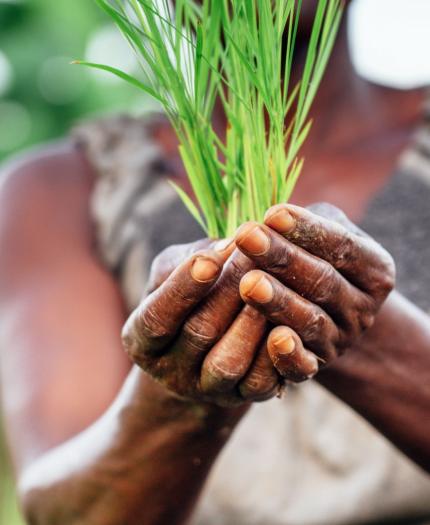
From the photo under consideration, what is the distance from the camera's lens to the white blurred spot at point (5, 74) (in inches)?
126

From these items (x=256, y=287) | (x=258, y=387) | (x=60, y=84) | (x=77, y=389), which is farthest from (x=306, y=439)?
(x=60, y=84)

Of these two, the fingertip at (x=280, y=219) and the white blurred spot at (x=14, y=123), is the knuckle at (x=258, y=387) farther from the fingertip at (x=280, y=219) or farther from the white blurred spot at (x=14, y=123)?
the white blurred spot at (x=14, y=123)

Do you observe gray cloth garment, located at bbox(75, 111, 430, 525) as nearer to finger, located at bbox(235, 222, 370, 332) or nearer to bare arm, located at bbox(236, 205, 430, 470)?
bare arm, located at bbox(236, 205, 430, 470)

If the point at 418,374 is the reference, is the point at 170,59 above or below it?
above

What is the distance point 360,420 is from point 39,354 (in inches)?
18.5

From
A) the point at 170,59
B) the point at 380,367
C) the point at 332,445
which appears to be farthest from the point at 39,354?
the point at 170,59

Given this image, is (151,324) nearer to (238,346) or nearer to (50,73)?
(238,346)

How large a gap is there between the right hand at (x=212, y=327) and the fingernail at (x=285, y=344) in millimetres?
39

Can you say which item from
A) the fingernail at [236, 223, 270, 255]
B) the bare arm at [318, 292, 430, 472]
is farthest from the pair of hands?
the bare arm at [318, 292, 430, 472]

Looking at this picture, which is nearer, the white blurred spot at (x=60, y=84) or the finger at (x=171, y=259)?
the finger at (x=171, y=259)

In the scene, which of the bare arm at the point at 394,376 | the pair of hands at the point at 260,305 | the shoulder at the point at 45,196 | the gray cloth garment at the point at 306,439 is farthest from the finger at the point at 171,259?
the shoulder at the point at 45,196

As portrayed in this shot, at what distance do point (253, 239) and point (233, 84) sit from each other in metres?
0.19

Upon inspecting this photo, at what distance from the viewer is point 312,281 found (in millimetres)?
746

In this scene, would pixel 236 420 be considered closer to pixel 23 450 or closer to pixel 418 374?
pixel 418 374
